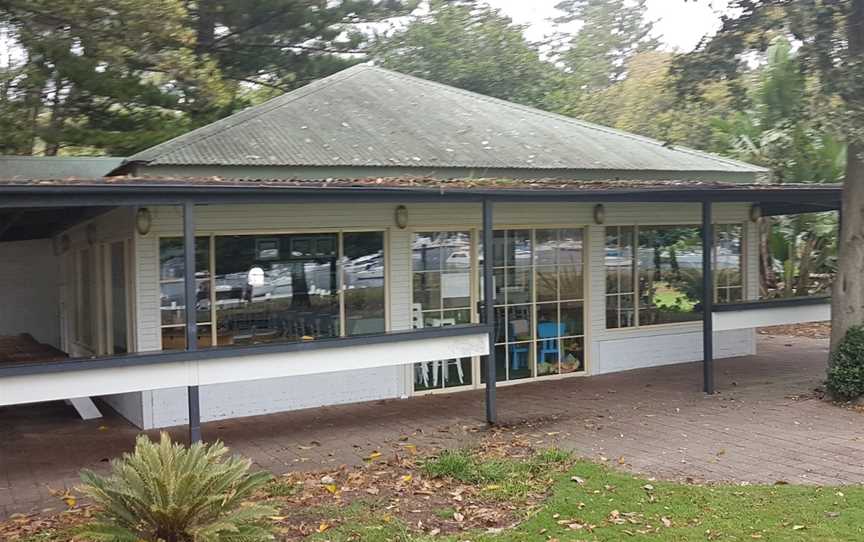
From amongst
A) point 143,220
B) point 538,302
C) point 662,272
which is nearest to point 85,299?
point 143,220

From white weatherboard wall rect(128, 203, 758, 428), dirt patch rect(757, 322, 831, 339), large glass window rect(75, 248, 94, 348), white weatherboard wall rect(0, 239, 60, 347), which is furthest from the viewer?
dirt patch rect(757, 322, 831, 339)

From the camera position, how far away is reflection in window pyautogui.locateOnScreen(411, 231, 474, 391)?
1146cm

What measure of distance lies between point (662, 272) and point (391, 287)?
4.92m

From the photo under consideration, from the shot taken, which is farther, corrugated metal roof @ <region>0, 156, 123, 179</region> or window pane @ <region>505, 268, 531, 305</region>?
window pane @ <region>505, 268, 531, 305</region>

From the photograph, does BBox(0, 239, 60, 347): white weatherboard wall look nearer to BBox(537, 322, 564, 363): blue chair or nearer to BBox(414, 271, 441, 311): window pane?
BBox(414, 271, 441, 311): window pane

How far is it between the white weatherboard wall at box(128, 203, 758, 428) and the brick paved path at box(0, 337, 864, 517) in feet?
1.01

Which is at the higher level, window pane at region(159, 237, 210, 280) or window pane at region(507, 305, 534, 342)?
window pane at region(159, 237, 210, 280)

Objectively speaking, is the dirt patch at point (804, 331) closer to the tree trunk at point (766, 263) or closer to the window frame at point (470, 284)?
the tree trunk at point (766, 263)

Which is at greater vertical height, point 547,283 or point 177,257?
point 177,257

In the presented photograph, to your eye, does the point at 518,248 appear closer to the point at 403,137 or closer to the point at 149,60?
the point at 403,137

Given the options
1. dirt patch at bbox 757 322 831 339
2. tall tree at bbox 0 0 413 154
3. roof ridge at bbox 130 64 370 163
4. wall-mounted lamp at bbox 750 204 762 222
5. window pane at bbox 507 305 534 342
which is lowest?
dirt patch at bbox 757 322 831 339

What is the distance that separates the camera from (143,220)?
953 centimetres

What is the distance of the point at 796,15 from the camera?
9.75 meters

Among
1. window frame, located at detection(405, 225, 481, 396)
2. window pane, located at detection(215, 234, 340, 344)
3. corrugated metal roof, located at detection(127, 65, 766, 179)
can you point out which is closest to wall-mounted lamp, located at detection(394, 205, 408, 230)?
Result: window frame, located at detection(405, 225, 481, 396)
